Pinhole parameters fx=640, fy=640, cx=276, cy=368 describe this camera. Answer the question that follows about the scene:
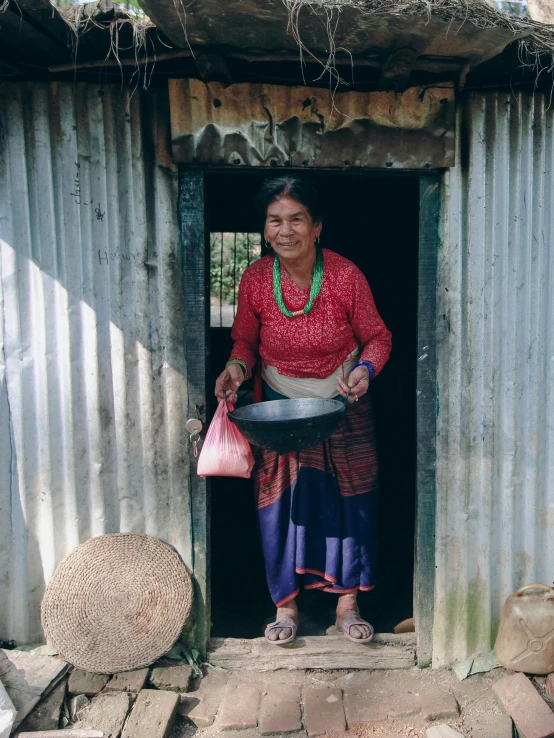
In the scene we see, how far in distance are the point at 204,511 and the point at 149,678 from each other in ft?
2.84

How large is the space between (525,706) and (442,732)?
445mm

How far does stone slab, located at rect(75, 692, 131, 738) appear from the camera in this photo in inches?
115

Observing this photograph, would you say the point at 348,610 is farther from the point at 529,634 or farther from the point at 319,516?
the point at 529,634

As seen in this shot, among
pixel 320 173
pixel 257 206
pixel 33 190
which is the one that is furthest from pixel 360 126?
pixel 33 190

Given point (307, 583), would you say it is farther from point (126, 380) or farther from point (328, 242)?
point (328, 242)

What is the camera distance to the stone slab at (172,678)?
126 inches

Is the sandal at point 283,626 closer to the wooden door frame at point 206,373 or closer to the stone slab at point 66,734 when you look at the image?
the wooden door frame at point 206,373

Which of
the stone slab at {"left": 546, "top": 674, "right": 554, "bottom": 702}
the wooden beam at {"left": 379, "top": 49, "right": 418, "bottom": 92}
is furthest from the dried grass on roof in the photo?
the stone slab at {"left": 546, "top": 674, "right": 554, "bottom": 702}

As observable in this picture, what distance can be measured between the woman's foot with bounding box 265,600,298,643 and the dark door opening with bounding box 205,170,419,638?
0.77 feet

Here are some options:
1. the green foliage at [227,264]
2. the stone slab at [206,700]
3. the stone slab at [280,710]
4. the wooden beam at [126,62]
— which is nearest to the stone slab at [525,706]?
the stone slab at [280,710]

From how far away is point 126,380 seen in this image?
3.29 m

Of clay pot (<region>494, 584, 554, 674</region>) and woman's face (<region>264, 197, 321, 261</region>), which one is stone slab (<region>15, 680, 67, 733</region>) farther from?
woman's face (<region>264, 197, 321, 261</region>)

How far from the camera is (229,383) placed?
3.40m

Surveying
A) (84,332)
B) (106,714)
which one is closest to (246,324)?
(84,332)
